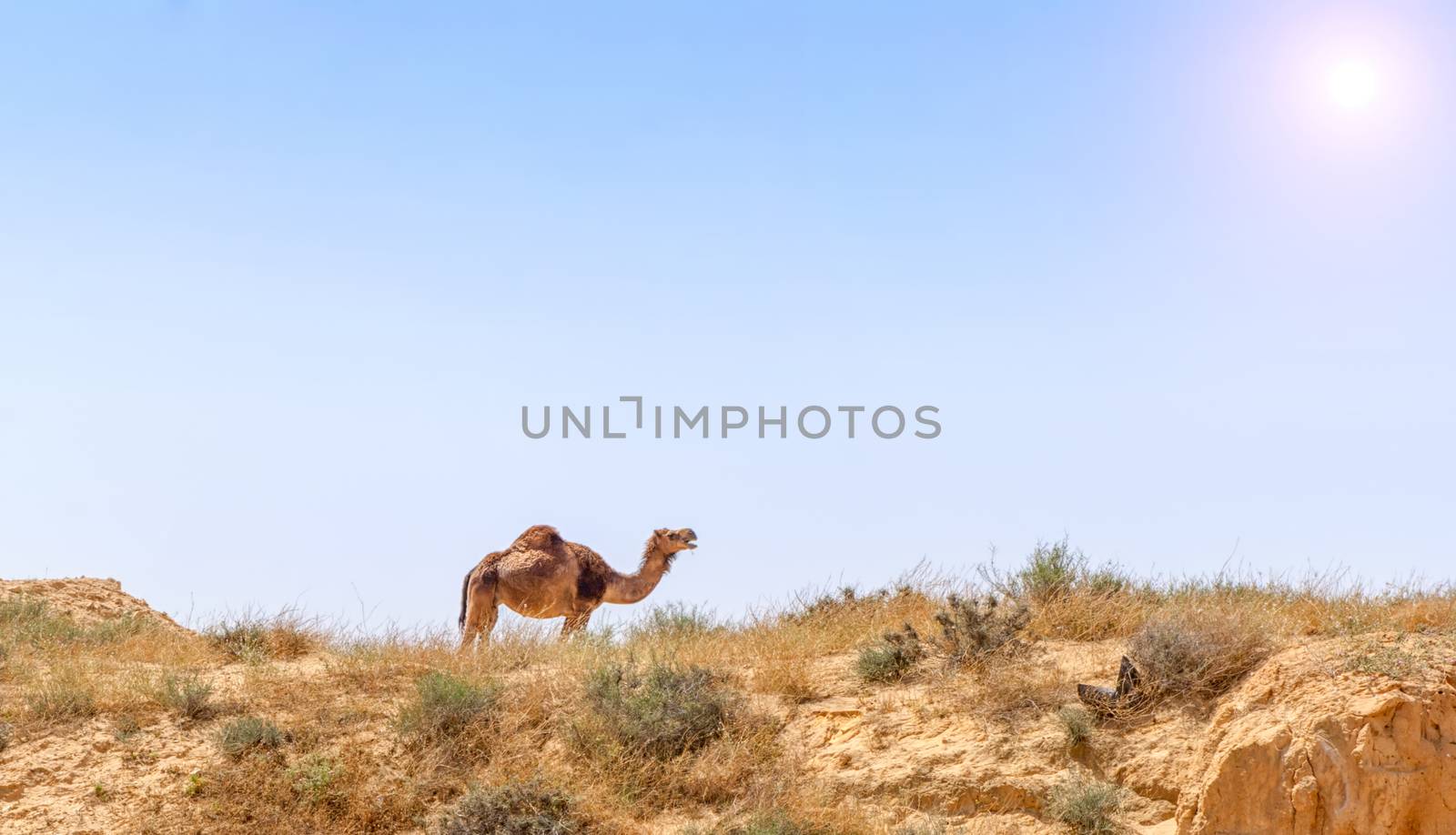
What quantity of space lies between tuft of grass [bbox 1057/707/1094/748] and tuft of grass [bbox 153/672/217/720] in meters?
7.67

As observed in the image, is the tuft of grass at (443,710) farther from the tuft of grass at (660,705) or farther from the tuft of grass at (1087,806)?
the tuft of grass at (1087,806)

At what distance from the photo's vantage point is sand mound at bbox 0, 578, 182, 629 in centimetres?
1628

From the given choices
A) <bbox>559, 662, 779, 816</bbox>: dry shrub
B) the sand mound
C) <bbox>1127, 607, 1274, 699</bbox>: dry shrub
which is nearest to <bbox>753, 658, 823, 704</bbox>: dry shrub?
<bbox>559, 662, 779, 816</bbox>: dry shrub

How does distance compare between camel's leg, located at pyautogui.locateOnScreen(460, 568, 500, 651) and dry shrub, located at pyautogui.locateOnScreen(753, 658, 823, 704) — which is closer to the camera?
dry shrub, located at pyautogui.locateOnScreen(753, 658, 823, 704)

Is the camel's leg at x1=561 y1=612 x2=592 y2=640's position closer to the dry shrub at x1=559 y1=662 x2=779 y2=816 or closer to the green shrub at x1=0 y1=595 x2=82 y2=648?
the dry shrub at x1=559 y1=662 x2=779 y2=816

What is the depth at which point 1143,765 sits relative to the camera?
882 cm

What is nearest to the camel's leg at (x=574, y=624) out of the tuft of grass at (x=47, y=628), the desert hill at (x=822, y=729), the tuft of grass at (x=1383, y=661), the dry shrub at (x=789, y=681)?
the desert hill at (x=822, y=729)

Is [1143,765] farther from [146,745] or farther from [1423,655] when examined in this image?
[146,745]

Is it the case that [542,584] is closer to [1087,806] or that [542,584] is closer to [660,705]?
[660,705]

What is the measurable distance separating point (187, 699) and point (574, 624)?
524 cm

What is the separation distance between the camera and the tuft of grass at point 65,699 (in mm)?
10797

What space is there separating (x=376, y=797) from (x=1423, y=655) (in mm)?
8175

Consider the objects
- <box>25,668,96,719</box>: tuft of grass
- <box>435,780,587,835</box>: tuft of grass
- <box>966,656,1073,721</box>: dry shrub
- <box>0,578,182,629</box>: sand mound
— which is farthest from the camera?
<box>0,578,182,629</box>: sand mound

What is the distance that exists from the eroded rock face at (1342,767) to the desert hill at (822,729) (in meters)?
0.02
